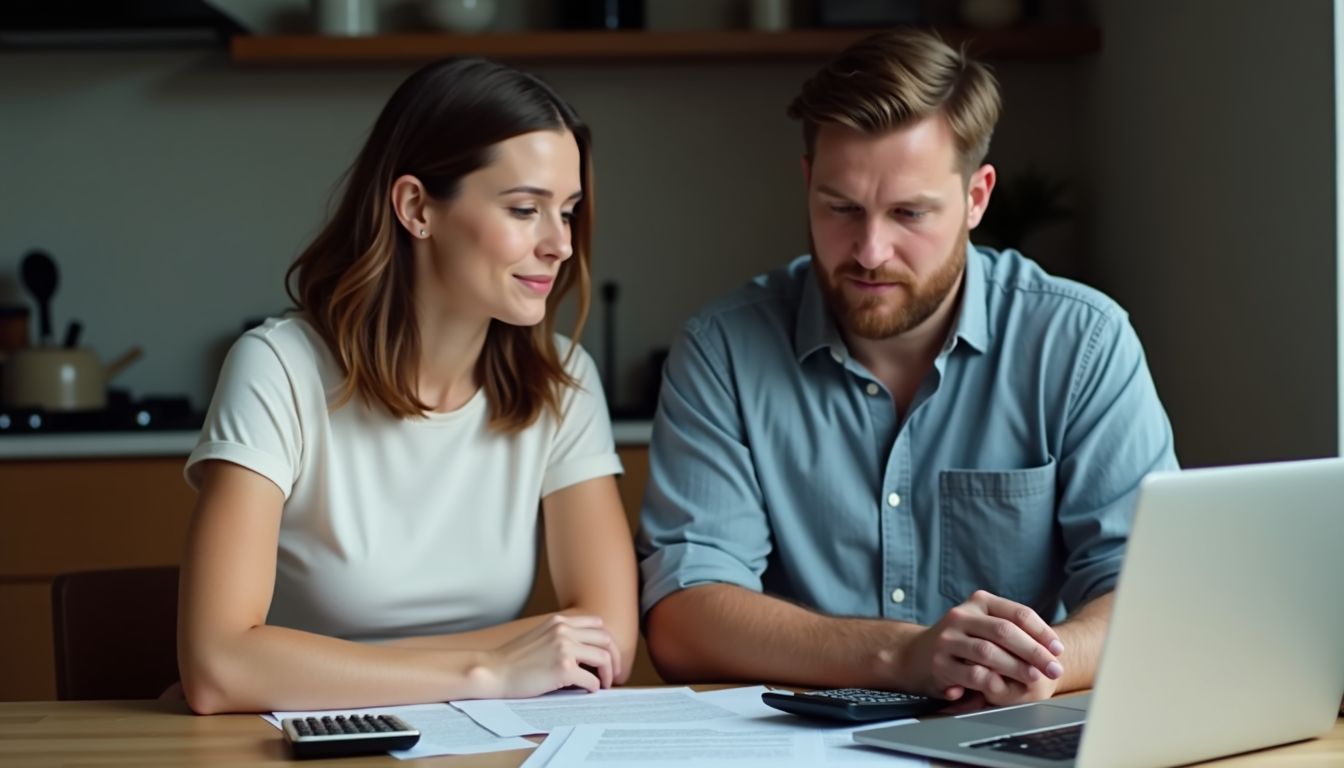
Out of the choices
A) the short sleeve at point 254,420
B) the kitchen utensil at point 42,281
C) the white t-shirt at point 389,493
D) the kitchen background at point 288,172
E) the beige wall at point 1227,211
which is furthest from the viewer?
the kitchen background at point 288,172

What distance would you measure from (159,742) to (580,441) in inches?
26.4

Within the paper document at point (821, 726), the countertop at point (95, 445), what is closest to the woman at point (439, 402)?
the paper document at point (821, 726)

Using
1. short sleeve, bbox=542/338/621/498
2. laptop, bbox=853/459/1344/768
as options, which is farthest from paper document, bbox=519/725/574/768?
short sleeve, bbox=542/338/621/498

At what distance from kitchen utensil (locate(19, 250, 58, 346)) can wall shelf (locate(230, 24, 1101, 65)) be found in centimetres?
71

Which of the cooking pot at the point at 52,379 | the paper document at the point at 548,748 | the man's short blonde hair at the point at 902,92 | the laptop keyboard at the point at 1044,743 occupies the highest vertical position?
the man's short blonde hair at the point at 902,92

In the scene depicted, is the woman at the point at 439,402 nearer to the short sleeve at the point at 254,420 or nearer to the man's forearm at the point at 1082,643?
the short sleeve at the point at 254,420

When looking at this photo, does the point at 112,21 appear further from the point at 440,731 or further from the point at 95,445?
the point at 440,731

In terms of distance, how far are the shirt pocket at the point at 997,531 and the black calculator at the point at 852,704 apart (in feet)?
1.53

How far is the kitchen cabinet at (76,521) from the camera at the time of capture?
3.14 meters

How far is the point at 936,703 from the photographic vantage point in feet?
4.50

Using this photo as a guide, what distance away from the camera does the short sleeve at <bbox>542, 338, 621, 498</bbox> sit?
1796mm

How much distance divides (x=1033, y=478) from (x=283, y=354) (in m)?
0.88

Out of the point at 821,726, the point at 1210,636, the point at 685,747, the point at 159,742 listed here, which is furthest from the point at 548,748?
the point at 1210,636

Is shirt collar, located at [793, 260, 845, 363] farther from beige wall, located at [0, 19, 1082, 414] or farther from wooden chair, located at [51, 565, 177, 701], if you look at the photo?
beige wall, located at [0, 19, 1082, 414]
